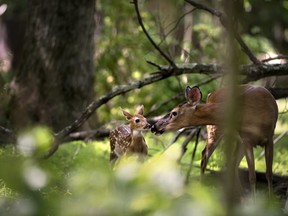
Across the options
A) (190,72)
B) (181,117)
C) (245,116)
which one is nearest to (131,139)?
(181,117)

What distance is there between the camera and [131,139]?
18.2ft

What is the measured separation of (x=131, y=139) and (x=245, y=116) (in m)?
1.12

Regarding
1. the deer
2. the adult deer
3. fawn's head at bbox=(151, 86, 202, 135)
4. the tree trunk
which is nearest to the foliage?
the adult deer

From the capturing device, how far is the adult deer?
488 cm

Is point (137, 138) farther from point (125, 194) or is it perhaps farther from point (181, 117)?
point (125, 194)

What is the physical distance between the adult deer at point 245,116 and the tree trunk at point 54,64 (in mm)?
4689

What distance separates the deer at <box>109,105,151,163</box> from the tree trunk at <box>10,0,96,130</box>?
3.88 metres

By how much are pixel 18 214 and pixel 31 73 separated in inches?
323

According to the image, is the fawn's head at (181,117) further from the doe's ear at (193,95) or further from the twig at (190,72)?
the twig at (190,72)

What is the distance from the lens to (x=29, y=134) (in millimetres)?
1661

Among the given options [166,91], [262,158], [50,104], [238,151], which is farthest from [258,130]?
[166,91]

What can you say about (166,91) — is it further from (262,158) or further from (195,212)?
(195,212)

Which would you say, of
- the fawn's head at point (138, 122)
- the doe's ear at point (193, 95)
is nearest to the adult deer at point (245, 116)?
the doe's ear at point (193, 95)

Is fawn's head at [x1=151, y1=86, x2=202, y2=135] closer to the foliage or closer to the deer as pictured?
the deer
